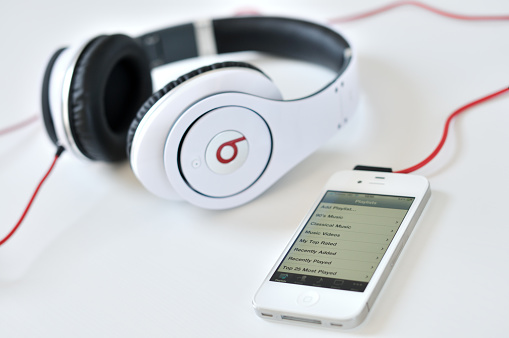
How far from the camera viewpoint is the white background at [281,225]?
77 cm

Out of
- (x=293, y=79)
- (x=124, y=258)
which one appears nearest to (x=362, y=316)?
(x=124, y=258)

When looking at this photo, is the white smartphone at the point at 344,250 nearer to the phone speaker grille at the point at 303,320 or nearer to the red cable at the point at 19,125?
the phone speaker grille at the point at 303,320

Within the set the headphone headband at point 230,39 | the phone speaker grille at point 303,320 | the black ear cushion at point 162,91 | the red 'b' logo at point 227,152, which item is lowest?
the phone speaker grille at point 303,320

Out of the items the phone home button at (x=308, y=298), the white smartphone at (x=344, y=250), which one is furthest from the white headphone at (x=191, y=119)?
the phone home button at (x=308, y=298)

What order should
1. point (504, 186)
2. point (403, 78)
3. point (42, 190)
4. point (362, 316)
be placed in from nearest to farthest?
point (362, 316) < point (504, 186) < point (42, 190) < point (403, 78)

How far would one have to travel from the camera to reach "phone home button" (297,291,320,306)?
0.76 m

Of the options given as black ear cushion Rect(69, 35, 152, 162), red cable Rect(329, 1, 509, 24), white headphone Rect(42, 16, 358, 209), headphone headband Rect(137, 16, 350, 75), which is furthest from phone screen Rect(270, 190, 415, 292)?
red cable Rect(329, 1, 509, 24)

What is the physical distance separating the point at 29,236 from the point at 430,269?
58 cm

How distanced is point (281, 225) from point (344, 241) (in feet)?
0.39

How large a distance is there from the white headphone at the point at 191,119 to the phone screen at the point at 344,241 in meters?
0.12

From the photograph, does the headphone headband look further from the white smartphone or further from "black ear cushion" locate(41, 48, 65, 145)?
the white smartphone

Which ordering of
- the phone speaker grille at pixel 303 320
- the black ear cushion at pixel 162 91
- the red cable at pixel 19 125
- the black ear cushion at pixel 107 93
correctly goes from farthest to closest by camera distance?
the red cable at pixel 19 125
the black ear cushion at pixel 107 93
the black ear cushion at pixel 162 91
the phone speaker grille at pixel 303 320

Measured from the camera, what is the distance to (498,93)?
1.09 m

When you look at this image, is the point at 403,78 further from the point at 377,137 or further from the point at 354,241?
the point at 354,241
